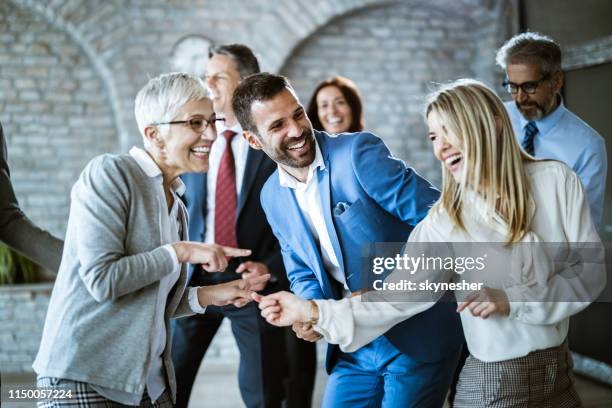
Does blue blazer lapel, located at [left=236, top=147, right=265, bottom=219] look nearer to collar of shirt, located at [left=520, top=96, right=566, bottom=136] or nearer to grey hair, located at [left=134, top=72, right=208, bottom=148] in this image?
grey hair, located at [left=134, top=72, right=208, bottom=148]

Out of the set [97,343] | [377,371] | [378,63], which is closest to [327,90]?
[378,63]

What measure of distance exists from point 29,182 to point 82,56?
3.50ft

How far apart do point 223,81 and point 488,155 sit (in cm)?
194

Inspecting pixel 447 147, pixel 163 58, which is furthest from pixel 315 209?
pixel 163 58

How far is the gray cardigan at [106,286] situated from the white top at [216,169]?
4.31 ft

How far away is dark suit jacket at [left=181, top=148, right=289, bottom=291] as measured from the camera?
132 inches

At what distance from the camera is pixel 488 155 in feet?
5.83

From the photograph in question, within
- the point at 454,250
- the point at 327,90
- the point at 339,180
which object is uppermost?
the point at 327,90

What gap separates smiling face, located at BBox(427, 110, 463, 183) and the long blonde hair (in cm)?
2

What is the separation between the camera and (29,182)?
5586 millimetres

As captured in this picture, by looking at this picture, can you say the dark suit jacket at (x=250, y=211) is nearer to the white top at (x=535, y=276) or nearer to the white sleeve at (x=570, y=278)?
the white top at (x=535, y=276)

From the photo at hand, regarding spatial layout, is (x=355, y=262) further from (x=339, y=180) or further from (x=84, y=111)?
(x=84, y=111)

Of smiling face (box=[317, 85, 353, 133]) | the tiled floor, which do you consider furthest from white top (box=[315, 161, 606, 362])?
the tiled floor

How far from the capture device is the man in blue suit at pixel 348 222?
7.32ft
